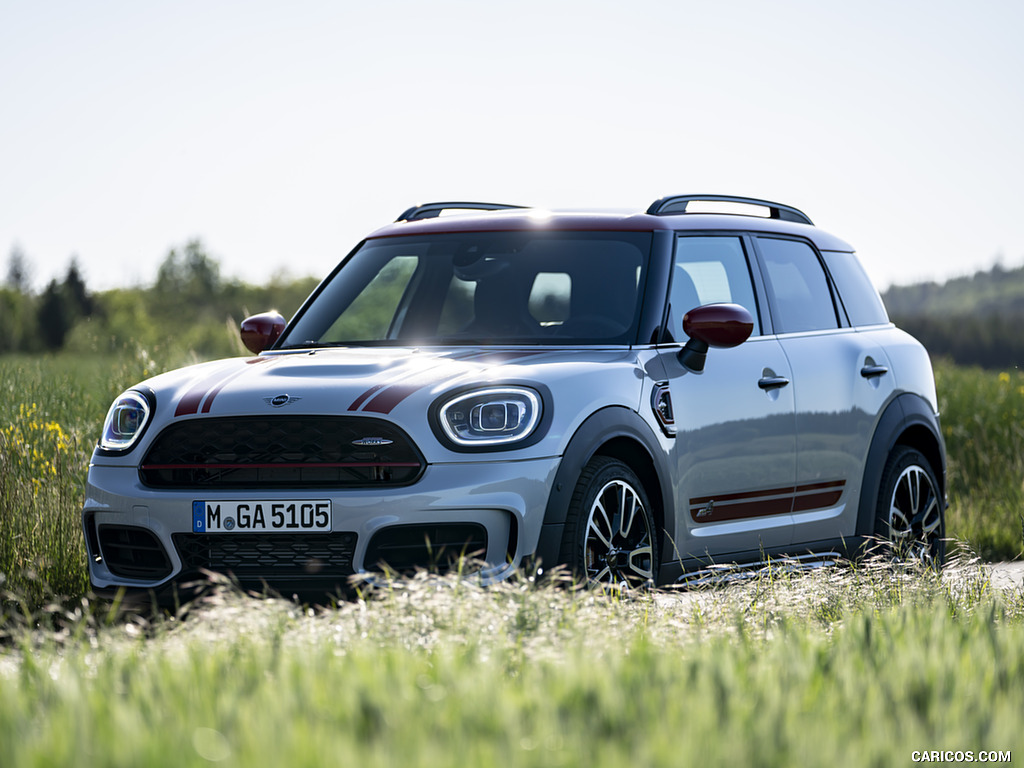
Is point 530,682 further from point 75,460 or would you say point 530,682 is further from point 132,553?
point 75,460

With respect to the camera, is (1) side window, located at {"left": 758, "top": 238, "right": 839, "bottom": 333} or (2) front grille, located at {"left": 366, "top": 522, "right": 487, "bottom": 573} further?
(1) side window, located at {"left": 758, "top": 238, "right": 839, "bottom": 333}

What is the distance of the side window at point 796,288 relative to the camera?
7.02 meters

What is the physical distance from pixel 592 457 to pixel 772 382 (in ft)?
4.94

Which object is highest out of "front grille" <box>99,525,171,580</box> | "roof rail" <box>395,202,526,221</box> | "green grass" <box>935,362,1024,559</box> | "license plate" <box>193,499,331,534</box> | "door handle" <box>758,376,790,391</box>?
"roof rail" <box>395,202,526,221</box>

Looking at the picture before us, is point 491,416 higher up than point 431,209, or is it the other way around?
point 431,209

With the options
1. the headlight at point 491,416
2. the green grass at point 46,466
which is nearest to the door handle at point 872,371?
the headlight at point 491,416

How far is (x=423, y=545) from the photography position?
4969mm

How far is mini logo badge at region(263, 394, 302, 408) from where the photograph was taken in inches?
202

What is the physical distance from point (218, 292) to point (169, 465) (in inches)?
3114

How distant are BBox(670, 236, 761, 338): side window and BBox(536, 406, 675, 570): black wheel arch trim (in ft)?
2.72

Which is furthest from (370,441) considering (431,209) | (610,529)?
(431,209)

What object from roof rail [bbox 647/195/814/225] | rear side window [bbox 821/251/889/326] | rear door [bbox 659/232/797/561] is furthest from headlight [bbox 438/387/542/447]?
rear side window [bbox 821/251/889/326]

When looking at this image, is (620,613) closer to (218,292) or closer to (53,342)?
(53,342)

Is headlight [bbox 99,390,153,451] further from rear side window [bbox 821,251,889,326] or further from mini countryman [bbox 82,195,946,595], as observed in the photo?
rear side window [bbox 821,251,889,326]
